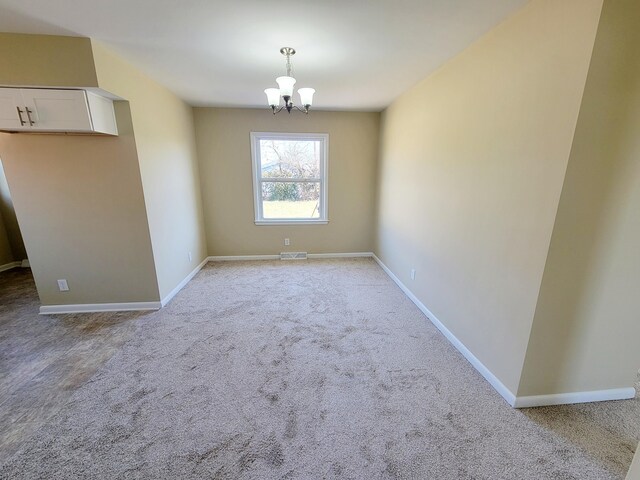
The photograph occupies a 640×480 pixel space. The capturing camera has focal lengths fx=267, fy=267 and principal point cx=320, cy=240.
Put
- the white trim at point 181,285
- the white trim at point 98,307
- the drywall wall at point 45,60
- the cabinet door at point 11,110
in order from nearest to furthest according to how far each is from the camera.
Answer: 1. the drywall wall at point 45,60
2. the cabinet door at point 11,110
3. the white trim at point 98,307
4. the white trim at point 181,285

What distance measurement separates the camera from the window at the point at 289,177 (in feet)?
14.6

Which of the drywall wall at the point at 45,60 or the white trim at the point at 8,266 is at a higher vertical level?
the drywall wall at the point at 45,60

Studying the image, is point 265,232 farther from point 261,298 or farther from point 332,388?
point 332,388

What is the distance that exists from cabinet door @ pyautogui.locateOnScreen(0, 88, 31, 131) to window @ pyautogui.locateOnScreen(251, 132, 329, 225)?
8.47ft

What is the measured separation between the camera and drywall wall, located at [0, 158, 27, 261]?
4113 mm

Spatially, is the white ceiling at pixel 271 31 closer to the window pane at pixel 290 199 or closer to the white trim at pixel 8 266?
the window pane at pixel 290 199

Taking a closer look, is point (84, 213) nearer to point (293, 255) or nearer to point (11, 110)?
point (11, 110)

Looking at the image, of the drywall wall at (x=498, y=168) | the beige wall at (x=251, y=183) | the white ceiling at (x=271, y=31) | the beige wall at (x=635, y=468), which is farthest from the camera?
the beige wall at (x=251, y=183)

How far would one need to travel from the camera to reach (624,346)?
1722mm

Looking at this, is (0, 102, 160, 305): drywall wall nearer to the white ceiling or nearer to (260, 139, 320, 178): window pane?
the white ceiling

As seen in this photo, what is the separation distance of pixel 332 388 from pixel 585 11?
2561mm

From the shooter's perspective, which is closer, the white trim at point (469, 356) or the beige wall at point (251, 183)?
the white trim at point (469, 356)

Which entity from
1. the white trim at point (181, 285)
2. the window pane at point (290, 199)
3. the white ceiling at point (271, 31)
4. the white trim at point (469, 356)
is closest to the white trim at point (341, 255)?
the window pane at point (290, 199)

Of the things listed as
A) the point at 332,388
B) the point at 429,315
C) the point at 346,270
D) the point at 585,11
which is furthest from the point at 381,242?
A: the point at 585,11
